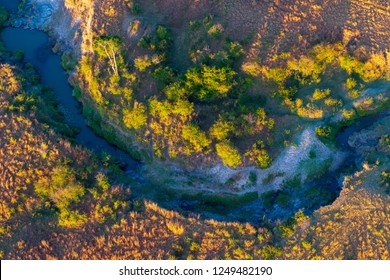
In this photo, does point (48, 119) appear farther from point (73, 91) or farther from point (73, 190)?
point (73, 190)

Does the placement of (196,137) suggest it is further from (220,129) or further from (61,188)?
(61,188)

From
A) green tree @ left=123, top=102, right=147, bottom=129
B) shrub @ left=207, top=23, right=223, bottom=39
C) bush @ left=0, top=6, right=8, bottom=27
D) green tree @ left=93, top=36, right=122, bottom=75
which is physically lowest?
green tree @ left=123, top=102, right=147, bottom=129

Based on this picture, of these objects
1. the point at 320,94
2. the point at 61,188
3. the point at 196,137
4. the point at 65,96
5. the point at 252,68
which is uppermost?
the point at 252,68

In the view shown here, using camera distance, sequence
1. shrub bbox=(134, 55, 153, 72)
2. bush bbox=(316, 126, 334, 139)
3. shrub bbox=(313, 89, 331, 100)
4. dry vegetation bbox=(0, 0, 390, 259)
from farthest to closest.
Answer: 1. shrub bbox=(134, 55, 153, 72)
2. shrub bbox=(313, 89, 331, 100)
3. bush bbox=(316, 126, 334, 139)
4. dry vegetation bbox=(0, 0, 390, 259)

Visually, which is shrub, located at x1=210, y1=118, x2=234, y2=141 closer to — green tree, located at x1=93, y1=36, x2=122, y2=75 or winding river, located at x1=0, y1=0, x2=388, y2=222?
winding river, located at x1=0, y1=0, x2=388, y2=222

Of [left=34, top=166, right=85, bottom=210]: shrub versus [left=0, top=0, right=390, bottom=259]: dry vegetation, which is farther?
[left=34, top=166, right=85, bottom=210]: shrub

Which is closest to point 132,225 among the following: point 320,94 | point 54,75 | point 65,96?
point 65,96

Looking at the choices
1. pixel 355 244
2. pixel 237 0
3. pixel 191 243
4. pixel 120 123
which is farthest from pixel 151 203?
pixel 237 0

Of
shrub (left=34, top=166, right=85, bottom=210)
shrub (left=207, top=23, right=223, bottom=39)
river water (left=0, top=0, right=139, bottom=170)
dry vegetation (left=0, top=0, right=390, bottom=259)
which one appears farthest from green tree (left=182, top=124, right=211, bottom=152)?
shrub (left=207, top=23, right=223, bottom=39)

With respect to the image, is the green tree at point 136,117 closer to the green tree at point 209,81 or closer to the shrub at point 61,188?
the green tree at point 209,81
